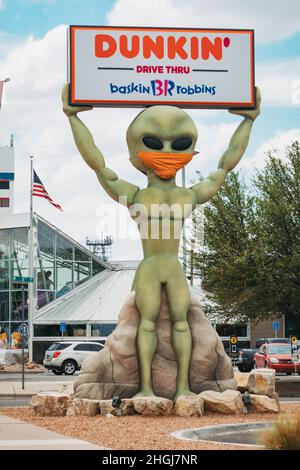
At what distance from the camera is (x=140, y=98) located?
17172 millimetres

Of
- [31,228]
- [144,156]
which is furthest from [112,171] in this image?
[31,228]

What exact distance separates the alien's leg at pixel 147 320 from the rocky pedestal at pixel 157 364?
213 millimetres

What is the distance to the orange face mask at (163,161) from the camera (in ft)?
52.9

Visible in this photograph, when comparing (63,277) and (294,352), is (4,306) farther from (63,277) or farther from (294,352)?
(294,352)

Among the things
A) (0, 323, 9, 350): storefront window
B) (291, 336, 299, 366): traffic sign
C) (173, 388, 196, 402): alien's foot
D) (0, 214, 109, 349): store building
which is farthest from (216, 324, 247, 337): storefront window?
(173, 388, 196, 402): alien's foot

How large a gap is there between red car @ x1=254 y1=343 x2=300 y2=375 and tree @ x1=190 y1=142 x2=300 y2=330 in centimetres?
525

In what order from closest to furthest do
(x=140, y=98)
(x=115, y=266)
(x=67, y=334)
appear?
1. (x=140, y=98)
2. (x=67, y=334)
3. (x=115, y=266)

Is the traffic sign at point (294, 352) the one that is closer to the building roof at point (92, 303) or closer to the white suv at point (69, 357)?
the white suv at point (69, 357)

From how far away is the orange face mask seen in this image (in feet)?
52.9

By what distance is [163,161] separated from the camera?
52.8 feet

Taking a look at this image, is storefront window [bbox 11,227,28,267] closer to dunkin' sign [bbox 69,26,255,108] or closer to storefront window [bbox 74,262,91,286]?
storefront window [bbox 74,262,91,286]

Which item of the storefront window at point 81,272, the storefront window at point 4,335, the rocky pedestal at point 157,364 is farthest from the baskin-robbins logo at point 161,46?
the storefront window at point 81,272
